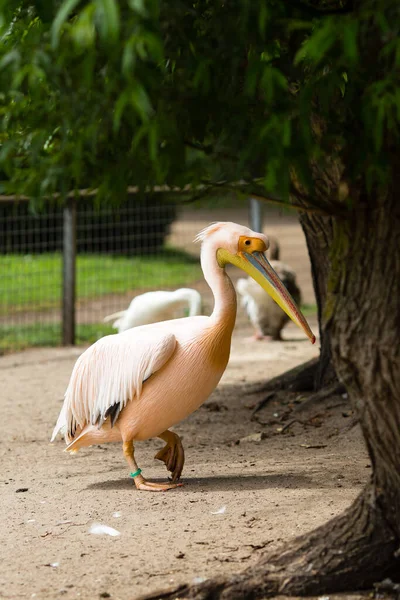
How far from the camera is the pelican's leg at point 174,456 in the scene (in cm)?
456

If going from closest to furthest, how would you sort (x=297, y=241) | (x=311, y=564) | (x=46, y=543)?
(x=311, y=564) → (x=46, y=543) → (x=297, y=241)

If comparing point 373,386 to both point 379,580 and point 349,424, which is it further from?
point 349,424

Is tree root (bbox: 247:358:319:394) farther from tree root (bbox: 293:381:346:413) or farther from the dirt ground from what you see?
tree root (bbox: 293:381:346:413)

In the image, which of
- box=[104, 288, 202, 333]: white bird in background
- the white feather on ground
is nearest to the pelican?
box=[104, 288, 202, 333]: white bird in background

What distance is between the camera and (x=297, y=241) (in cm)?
1656

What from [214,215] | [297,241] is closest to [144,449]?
[297,241]

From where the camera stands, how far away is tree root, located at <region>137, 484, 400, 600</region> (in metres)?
3.10

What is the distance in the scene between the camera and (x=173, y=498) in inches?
169

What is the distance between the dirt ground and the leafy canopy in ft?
4.71

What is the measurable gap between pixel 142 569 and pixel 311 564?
0.66 m

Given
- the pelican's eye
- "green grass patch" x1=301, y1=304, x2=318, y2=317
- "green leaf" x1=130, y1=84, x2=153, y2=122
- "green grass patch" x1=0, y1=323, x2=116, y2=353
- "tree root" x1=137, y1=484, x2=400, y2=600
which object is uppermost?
"green leaf" x1=130, y1=84, x2=153, y2=122

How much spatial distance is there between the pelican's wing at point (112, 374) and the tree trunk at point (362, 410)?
1.38 meters

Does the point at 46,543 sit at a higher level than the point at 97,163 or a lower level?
lower

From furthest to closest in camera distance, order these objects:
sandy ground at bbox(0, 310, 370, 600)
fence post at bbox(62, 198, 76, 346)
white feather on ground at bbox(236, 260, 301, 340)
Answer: fence post at bbox(62, 198, 76, 346) < white feather on ground at bbox(236, 260, 301, 340) < sandy ground at bbox(0, 310, 370, 600)
